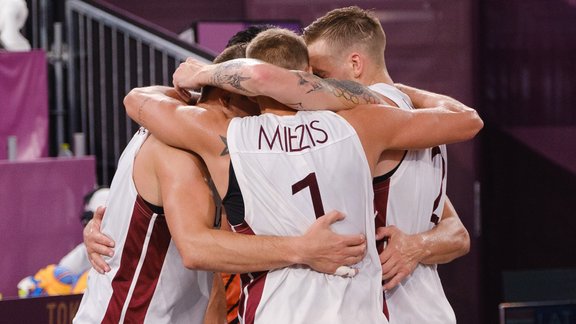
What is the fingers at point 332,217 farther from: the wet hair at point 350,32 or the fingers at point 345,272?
the wet hair at point 350,32

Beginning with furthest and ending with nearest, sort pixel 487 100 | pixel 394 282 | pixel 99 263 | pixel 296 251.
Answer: pixel 487 100, pixel 99 263, pixel 394 282, pixel 296 251

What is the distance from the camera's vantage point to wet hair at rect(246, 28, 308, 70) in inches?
131

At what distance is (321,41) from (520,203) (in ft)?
18.8

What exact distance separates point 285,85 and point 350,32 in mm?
678

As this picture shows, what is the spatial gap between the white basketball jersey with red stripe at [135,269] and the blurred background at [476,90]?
173 inches

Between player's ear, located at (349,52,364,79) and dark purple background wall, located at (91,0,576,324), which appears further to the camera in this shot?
dark purple background wall, located at (91,0,576,324)

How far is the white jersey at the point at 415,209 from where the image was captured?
353cm

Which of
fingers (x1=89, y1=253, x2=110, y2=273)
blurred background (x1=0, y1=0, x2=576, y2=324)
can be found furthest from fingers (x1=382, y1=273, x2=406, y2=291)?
blurred background (x1=0, y1=0, x2=576, y2=324)

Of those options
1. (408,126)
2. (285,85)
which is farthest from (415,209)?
(285,85)

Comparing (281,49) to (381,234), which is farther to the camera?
(381,234)

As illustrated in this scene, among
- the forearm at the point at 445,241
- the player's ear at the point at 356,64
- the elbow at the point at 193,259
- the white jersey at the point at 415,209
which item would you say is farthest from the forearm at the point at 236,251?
the player's ear at the point at 356,64

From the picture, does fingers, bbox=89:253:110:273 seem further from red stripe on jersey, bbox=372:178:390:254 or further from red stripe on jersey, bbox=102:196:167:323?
red stripe on jersey, bbox=372:178:390:254

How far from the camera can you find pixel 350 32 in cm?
375

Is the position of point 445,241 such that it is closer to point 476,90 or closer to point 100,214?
point 100,214
